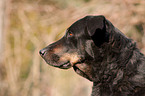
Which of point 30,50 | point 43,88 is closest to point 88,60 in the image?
point 43,88

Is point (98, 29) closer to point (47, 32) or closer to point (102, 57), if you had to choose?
point (102, 57)

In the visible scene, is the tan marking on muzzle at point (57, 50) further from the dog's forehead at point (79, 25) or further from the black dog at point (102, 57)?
the dog's forehead at point (79, 25)

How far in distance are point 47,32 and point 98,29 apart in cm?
931

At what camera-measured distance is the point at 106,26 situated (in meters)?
3.58

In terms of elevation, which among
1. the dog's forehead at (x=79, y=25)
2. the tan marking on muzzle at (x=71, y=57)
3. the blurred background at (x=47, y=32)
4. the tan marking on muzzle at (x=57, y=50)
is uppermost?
the dog's forehead at (x=79, y=25)

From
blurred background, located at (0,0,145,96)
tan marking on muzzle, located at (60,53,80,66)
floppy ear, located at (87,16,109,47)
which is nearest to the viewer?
floppy ear, located at (87,16,109,47)

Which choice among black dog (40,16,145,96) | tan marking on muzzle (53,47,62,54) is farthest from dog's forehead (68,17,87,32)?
tan marking on muzzle (53,47,62,54)

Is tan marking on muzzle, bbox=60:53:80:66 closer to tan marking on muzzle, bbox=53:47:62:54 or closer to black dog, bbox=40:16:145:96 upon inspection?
black dog, bbox=40:16:145:96

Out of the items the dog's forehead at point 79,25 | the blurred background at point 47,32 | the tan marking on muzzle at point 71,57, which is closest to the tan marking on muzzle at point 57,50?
the tan marking on muzzle at point 71,57

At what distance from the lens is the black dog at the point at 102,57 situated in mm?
3436

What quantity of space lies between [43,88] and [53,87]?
35.6 inches

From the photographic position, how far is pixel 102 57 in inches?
143

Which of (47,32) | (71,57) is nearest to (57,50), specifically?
(71,57)

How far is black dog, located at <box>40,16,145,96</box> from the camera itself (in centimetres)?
344
